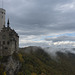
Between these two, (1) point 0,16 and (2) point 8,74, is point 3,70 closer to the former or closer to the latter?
(2) point 8,74

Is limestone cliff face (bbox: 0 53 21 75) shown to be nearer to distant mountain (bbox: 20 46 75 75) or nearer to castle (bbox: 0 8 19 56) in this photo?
castle (bbox: 0 8 19 56)

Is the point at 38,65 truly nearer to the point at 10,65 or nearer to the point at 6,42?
the point at 10,65

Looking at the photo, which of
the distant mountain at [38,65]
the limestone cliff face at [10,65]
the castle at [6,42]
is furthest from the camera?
the distant mountain at [38,65]

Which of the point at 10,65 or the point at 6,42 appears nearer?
the point at 10,65

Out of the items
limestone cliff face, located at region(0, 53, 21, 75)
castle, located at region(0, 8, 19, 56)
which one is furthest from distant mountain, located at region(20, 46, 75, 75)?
castle, located at region(0, 8, 19, 56)

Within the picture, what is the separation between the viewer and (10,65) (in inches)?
2034

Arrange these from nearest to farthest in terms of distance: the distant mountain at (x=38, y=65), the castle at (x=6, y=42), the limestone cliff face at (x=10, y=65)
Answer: the limestone cliff face at (x=10, y=65), the castle at (x=6, y=42), the distant mountain at (x=38, y=65)

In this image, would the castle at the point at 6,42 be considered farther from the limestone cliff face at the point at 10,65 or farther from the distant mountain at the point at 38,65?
the distant mountain at the point at 38,65

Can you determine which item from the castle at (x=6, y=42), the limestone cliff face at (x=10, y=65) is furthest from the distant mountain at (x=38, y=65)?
the castle at (x=6, y=42)

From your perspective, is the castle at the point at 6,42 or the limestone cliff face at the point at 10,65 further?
the castle at the point at 6,42

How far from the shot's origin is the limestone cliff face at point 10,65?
49594mm

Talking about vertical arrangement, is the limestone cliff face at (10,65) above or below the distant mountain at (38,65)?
above

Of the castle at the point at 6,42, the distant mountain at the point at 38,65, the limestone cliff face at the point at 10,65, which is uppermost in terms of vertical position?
the castle at the point at 6,42

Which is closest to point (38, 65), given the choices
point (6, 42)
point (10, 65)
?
point (10, 65)
